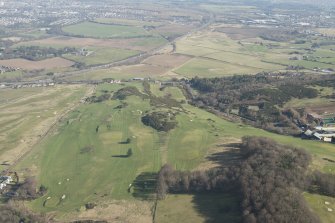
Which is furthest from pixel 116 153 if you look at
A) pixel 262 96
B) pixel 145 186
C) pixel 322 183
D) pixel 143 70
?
pixel 143 70

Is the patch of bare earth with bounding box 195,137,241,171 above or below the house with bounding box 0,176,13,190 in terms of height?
above

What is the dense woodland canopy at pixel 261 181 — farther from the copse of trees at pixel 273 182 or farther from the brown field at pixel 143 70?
the brown field at pixel 143 70

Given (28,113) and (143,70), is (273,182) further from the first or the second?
(143,70)

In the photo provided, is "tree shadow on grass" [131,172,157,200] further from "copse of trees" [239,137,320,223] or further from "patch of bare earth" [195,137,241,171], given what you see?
"copse of trees" [239,137,320,223]

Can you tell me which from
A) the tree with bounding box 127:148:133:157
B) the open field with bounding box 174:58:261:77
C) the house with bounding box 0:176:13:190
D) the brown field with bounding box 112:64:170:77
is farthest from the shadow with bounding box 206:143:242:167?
the brown field with bounding box 112:64:170:77

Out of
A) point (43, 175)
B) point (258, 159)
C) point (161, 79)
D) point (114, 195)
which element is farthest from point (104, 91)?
point (258, 159)

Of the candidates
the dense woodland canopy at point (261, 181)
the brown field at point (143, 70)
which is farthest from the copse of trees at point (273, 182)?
the brown field at point (143, 70)

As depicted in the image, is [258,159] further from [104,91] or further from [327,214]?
[104,91]

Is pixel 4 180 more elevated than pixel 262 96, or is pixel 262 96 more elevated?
pixel 262 96
